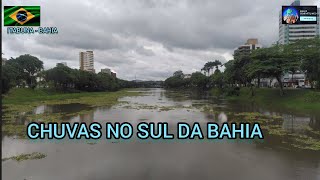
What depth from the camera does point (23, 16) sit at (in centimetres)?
1603

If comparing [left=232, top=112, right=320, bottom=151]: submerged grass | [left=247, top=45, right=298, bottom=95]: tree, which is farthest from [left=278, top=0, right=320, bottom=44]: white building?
[left=232, top=112, right=320, bottom=151]: submerged grass

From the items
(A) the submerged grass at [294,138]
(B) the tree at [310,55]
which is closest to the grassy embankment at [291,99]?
(B) the tree at [310,55]

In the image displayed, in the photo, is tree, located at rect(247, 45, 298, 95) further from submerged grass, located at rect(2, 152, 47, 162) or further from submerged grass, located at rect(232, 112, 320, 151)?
submerged grass, located at rect(2, 152, 47, 162)

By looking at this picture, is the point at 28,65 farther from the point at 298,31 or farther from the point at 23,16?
the point at 298,31

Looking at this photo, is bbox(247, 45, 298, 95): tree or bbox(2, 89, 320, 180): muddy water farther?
bbox(247, 45, 298, 95): tree

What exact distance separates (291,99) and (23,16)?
3872 cm

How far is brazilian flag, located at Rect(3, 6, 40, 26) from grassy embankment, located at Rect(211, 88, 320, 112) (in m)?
30.8

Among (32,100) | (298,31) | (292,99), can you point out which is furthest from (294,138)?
(298,31)

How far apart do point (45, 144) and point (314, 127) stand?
1883 cm

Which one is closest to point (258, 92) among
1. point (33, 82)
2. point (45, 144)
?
point (45, 144)

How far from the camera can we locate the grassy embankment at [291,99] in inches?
1452

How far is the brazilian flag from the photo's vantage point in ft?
50.2

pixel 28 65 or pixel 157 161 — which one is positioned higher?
pixel 28 65

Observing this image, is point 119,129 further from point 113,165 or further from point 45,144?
point 113,165
